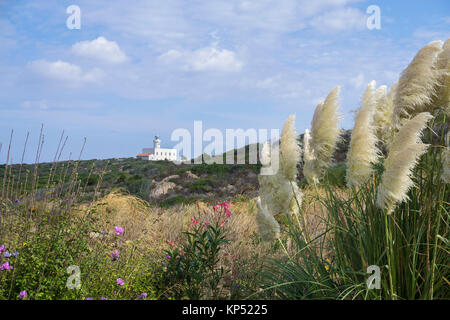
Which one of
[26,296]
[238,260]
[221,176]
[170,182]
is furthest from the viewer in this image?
[221,176]

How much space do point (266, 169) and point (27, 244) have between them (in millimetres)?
2338

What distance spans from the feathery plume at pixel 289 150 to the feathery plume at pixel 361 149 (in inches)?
19.7

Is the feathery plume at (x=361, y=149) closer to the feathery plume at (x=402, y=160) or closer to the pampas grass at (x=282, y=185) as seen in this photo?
the feathery plume at (x=402, y=160)

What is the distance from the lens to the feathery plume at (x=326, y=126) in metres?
2.60

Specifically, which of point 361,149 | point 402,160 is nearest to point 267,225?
point 361,149

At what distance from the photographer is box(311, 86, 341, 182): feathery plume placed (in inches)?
103

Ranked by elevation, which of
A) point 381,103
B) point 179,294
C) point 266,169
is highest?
point 381,103

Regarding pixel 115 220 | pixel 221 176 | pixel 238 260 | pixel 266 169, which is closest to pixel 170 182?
pixel 221 176

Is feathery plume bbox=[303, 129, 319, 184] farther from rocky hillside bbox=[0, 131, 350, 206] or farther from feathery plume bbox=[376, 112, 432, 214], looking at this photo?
rocky hillside bbox=[0, 131, 350, 206]

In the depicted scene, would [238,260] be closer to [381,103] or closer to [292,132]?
[292,132]
